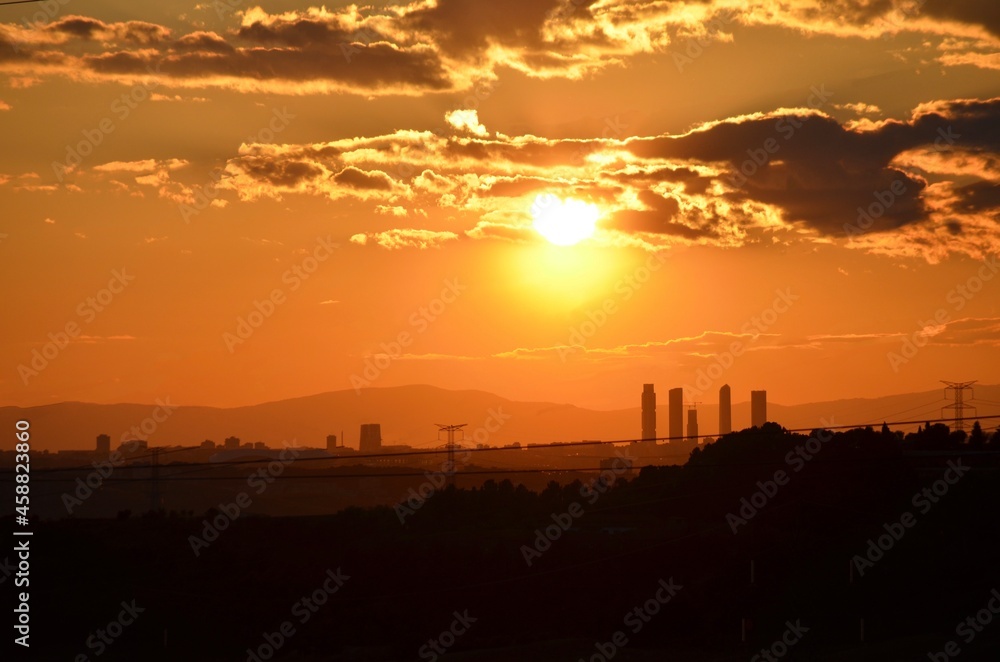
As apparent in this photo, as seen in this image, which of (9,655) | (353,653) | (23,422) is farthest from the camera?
(353,653)

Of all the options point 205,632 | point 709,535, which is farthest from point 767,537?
point 205,632

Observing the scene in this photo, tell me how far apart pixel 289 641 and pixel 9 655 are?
1682cm

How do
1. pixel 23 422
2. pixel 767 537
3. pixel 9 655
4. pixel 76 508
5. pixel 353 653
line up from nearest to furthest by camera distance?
pixel 23 422
pixel 9 655
pixel 353 653
pixel 767 537
pixel 76 508

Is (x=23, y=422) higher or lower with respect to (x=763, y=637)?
higher

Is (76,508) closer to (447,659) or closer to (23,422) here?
(447,659)

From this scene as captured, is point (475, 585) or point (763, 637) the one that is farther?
point (475, 585)

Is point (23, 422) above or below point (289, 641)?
above

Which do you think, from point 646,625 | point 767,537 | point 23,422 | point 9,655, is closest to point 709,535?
point 767,537

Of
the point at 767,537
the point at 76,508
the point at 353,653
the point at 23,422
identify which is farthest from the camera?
the point at 76,508

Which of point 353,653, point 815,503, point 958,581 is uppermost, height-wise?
point 815,503

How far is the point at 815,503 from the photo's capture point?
8631 cm

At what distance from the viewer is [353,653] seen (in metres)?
71.6

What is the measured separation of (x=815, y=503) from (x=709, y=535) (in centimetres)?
856

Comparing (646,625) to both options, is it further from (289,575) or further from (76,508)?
(76,508)
